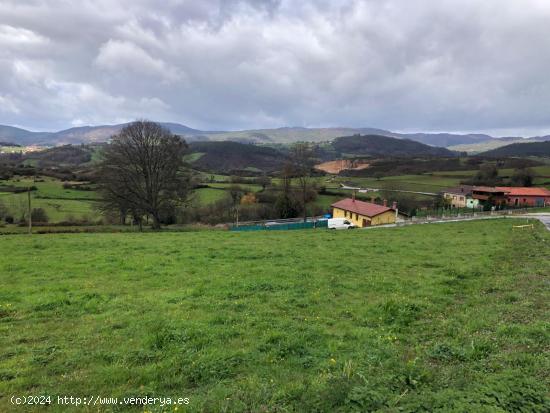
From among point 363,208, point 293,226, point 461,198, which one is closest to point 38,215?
point 293,226

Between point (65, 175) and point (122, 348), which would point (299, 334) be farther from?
point (65, 175)

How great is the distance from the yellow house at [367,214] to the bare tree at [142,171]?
27325 mm

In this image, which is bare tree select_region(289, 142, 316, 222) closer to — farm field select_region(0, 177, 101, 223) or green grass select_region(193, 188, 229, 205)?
green grass select_region(193, 188, 229, 205)

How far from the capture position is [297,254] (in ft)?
63.9

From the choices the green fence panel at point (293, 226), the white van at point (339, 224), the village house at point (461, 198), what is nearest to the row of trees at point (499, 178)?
the village house at point (461, 198)

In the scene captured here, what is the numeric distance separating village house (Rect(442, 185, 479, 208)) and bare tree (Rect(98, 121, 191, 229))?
201 ft

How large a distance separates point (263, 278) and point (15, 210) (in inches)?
2270

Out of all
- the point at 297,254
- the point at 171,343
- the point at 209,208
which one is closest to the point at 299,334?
the point at 171,343

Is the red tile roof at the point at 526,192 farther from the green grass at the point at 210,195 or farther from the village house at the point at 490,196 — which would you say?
the green grass at the point at 210,195

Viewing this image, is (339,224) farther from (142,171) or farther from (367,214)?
(142,171)

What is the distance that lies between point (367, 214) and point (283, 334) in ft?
158

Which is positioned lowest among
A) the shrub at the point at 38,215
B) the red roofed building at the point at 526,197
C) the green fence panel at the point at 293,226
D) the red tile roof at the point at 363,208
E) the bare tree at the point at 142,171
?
the green fence panel at the point at 293,226

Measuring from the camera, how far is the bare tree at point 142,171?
4144 cm

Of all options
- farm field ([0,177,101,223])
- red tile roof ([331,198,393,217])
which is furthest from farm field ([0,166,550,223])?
red tile roof ([331,198,393,217])
